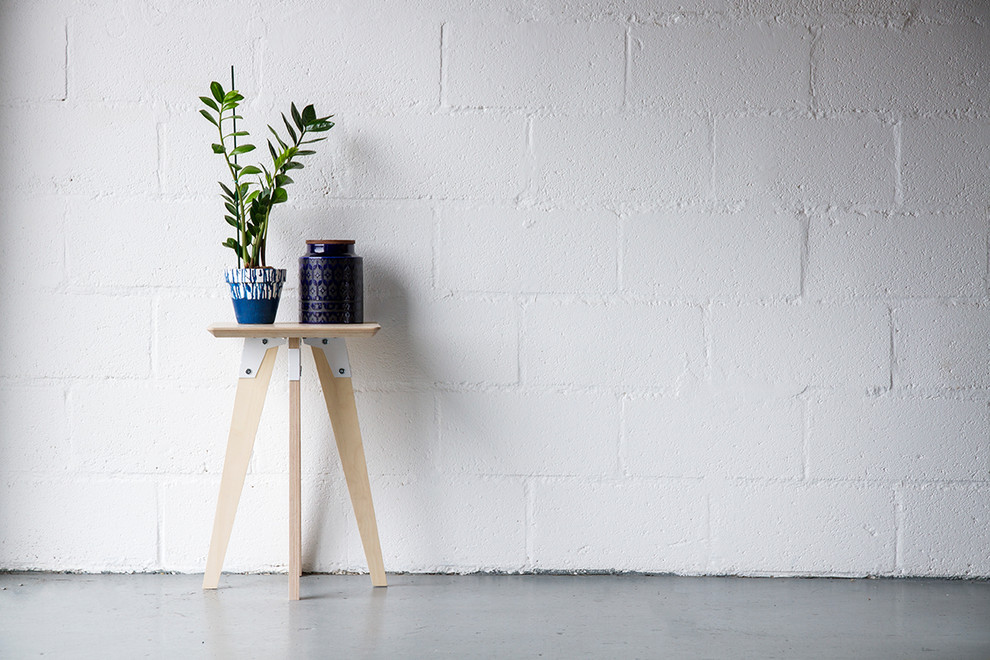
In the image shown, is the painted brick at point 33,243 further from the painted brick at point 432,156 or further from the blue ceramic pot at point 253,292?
the painted brick at point 432,156

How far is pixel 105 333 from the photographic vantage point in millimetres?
2533

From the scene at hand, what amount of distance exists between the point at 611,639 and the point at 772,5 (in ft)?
5.90

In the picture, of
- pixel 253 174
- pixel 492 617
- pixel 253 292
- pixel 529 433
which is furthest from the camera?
pixel 529 433

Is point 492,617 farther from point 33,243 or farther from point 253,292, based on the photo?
point 33,243

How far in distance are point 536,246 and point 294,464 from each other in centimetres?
92

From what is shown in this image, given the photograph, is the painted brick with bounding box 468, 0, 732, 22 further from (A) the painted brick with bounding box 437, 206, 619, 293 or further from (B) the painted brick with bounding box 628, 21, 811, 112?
(A) the painted brick with bounding box 437, 206, 619, 293

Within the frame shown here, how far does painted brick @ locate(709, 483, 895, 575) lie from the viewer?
250 cm

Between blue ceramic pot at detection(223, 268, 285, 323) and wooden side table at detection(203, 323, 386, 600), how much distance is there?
1.9 inches

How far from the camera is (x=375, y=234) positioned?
8.27 ft

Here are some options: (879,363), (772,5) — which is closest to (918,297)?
(879,363)

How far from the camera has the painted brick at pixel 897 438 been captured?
97.8 inches

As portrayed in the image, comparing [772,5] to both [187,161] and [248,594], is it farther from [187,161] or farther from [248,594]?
[248,594]

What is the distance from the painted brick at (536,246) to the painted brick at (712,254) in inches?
2.8

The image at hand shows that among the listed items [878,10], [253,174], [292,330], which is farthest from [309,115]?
[878,10]
